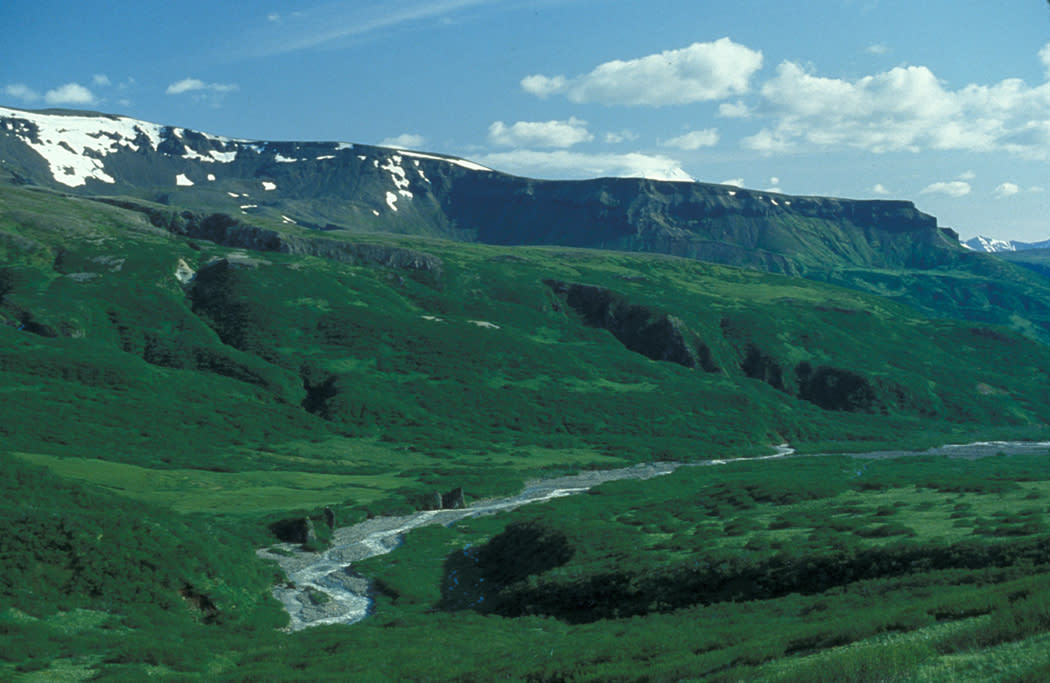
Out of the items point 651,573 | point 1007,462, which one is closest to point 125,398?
point 651,573

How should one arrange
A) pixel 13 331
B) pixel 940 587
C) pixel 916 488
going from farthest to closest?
pixel 13 331
pixel 916 488
pixel 940 587

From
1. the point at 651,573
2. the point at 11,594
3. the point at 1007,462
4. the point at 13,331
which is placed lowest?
the point at 1007,462

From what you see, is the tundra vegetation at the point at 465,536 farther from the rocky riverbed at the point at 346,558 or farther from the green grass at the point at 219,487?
the rocky riverbed at the point at 346,558

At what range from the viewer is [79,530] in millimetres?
50719

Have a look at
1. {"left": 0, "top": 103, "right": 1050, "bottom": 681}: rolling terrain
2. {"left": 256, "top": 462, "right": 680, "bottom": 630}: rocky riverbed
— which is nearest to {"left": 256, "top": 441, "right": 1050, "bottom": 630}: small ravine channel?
{"left": 256, "top": 462, "right": 680, "bottom": 630}: rocky riverbed

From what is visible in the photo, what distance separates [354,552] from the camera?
77375mm

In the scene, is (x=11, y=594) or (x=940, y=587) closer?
(x=940, y=587)

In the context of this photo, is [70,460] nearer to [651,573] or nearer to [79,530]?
[79,530]

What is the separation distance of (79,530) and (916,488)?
202 ft

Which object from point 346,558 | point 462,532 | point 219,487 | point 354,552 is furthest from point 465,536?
point 219,487

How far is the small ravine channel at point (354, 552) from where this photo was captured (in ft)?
189

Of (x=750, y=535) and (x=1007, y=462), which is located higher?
(x=750, y=535)

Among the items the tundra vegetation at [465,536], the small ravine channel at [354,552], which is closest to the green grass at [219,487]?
the tundra vegetation at [465,536]

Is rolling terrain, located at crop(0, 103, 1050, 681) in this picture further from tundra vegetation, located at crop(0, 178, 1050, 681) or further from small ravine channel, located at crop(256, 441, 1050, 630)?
small ravine channel, located at crop(256, 441, 1050, 630)
